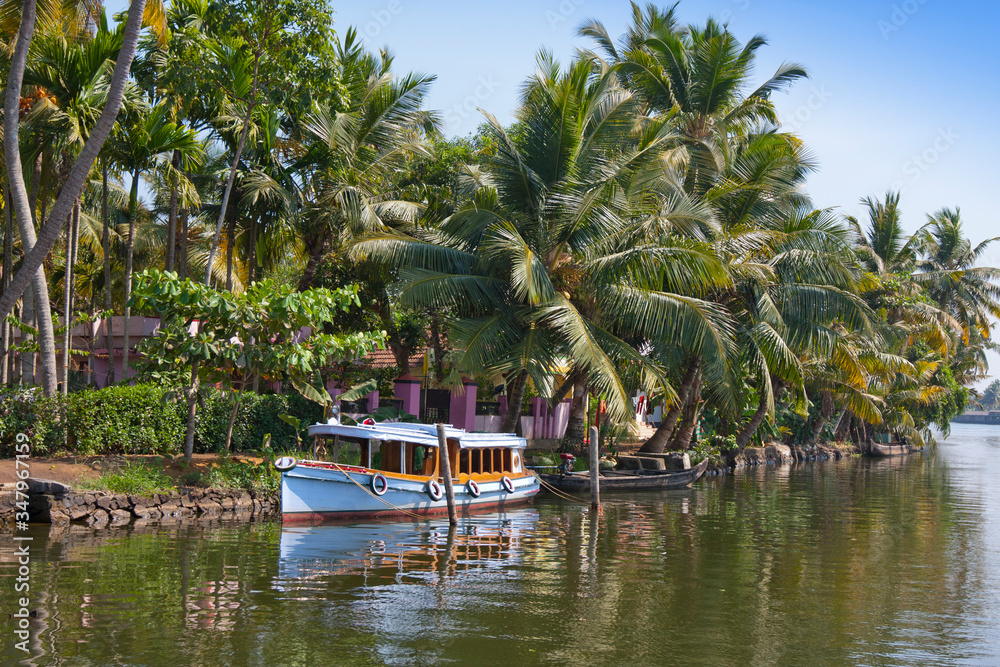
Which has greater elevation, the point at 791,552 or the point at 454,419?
the point at 454,419

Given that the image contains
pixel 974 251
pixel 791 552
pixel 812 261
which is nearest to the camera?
pixel 791 552

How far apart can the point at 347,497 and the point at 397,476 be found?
115cm

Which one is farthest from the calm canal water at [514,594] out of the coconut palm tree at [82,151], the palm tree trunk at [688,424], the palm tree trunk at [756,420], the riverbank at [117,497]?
the palm tree trunk at [756,420]

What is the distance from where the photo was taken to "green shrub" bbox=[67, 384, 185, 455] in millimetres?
16469

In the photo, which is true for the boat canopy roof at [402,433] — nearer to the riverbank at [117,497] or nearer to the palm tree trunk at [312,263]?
the riverbank at [117,497]

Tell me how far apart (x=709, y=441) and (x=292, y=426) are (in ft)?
67.4

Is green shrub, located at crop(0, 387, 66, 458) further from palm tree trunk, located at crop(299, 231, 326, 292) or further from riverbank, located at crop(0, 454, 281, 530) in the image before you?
palm tree trunk, located at crop(299, 231, 326, 292)

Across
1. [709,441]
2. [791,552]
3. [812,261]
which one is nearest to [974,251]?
[709,441]

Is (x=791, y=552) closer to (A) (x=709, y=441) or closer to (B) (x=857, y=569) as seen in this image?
(B) (x=857, y=569)

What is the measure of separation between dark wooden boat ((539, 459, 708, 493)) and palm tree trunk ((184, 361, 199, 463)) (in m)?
9.74

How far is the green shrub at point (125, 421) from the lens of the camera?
54.0 ft

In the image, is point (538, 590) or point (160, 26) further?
point (160, 26)

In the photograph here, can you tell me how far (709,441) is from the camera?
3553 cm

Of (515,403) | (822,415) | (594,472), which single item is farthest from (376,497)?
(822,415)
